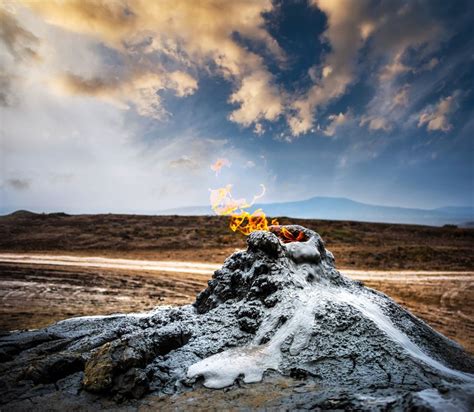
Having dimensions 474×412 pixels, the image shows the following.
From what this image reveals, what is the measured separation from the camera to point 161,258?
20906mm

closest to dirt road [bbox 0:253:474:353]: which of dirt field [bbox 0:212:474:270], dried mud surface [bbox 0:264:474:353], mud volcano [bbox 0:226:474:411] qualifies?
dried mud surface [bbox 0:264:474:353]

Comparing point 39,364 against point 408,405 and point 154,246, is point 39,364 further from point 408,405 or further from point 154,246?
point 154,246

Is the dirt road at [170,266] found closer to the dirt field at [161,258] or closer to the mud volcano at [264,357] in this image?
the dirt field at [161,258]

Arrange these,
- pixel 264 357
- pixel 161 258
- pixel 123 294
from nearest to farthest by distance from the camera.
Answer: pixel 264 357
pixel 123 294
pixel 161 258

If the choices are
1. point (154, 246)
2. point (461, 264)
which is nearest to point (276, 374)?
point (461, 264)

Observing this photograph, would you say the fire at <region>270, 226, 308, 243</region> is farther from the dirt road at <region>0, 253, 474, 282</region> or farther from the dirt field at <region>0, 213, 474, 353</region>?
the dirt road at <region>0, 253, 474, 282</region>

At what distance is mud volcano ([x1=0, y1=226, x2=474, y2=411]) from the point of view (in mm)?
3014

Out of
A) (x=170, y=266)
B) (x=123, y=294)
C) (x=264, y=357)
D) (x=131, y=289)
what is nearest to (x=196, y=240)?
(x=170, y=266)

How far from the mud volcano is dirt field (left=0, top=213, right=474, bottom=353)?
171 inches

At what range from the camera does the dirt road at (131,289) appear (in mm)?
9031

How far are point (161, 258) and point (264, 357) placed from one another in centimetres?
1818

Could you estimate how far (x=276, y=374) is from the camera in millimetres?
3414

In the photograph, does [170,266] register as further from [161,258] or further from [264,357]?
[264,357]

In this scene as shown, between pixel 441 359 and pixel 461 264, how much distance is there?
1881cm
